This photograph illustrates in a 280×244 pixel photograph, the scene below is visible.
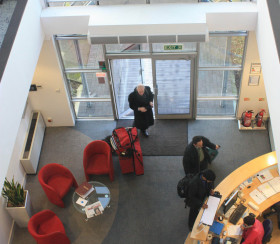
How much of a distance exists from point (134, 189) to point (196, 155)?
1.56m

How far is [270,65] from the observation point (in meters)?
4.84

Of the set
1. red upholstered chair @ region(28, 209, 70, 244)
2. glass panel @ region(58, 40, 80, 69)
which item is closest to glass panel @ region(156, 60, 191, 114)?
glass panel @ region(58, 40, 80, 69)

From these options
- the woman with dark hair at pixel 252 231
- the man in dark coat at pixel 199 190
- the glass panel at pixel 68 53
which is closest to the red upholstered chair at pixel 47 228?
the man in dark coat at pixel 199 190

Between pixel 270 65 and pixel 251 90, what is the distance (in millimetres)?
2992

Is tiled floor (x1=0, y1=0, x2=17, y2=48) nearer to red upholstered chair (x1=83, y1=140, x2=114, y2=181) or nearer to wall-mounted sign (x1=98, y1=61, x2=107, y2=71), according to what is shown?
wall-mounted sign (x1=98, y1=61, x2=107, y2=71)

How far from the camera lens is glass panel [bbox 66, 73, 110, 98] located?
26.2ft

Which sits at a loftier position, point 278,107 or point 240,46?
point 278,107

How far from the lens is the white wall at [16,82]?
14.7 ft

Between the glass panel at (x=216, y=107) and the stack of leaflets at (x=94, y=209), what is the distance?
355 cm

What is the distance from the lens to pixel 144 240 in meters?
6.24

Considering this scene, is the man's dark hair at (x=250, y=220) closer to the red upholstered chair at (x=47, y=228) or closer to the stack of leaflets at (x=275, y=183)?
the stack of leaflets at (x=275, y=183)

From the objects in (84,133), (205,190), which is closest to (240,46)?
(205,190)

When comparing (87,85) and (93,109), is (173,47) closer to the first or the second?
(87,85)

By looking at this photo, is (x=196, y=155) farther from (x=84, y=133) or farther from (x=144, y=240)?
(x=84, y=133)
